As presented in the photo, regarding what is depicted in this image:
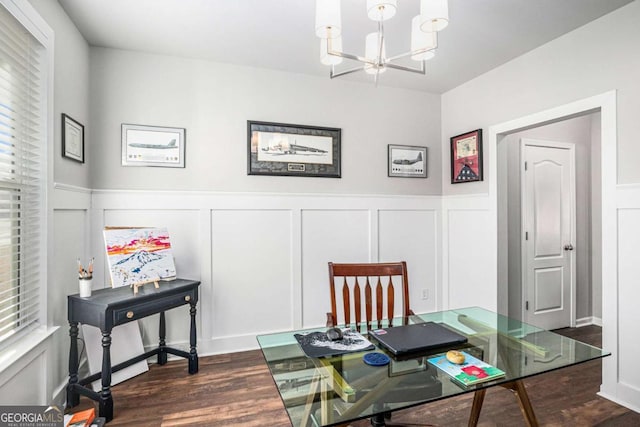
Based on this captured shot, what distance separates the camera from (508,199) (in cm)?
331

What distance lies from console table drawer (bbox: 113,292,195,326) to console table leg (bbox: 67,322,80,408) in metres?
0.34

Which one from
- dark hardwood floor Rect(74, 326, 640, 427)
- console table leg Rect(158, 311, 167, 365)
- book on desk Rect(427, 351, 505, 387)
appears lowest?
dark hardwood floor Rect(74, 326, 640, 427)

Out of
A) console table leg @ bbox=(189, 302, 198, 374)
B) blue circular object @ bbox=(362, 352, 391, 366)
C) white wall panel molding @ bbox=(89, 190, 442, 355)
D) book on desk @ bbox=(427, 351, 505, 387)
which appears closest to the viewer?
book on desk @ bbox=(427, 351, 505, 387)

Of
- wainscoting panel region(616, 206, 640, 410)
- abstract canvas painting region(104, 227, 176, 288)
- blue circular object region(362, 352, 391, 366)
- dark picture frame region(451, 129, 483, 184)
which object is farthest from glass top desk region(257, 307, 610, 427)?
dark picture frame region(451, 129, 483, 184)

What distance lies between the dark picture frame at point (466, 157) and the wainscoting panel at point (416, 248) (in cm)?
50

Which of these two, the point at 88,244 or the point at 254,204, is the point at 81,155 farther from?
the point at 254,204

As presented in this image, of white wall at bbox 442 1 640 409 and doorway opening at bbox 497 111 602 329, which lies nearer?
white wall at bbox 442 1 640 409

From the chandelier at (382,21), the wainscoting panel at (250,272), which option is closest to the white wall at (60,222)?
the wainscoting panel at (250,272)

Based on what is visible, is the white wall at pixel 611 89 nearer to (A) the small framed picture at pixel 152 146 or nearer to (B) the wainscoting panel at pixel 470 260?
(B) the wainscoting panel at pixel 470 260

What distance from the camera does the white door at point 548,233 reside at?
340cm

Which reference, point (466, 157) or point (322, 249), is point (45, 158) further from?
point (466, 157)

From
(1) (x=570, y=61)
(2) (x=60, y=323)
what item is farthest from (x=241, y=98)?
(1) (x=570, y=61)

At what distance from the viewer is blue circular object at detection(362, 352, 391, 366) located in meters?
1.29

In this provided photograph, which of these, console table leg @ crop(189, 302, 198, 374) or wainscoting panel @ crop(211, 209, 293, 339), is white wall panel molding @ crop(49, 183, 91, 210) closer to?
wainscoting panel @ crop(211, 209, 293, 339)
